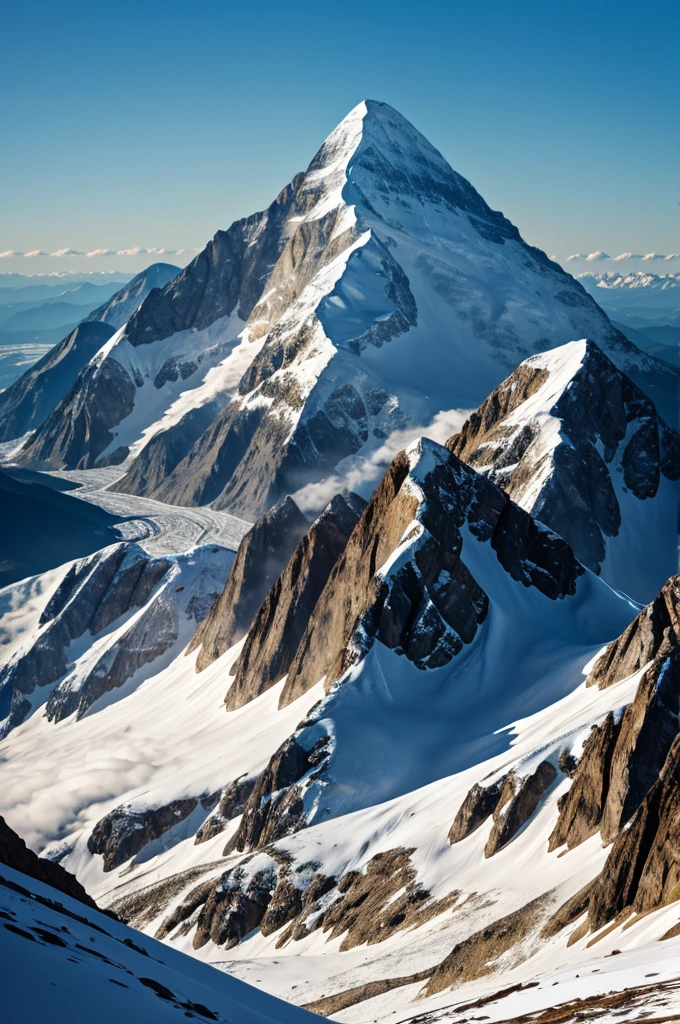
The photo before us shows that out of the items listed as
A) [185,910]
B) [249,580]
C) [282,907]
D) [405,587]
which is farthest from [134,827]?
[249,580]

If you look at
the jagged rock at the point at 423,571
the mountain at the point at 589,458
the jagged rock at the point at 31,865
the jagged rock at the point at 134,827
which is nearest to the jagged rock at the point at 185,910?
the jagged rock at the point at 134,827

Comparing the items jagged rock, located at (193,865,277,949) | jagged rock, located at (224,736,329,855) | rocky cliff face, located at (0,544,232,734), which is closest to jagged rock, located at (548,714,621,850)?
jagged rock, located at (193,865,277,949)

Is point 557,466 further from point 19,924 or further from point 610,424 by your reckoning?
point 19,924

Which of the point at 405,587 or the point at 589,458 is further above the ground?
the point at 589,458

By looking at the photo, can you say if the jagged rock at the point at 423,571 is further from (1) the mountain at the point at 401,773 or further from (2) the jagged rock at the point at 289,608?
(2) the jagged rock at the point at 289,608

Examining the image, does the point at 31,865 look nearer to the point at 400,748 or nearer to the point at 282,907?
the point at 282,907

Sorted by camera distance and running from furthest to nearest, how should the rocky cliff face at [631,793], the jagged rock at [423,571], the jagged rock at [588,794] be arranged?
the jagged rock at [423,571]
the jagged rock at [588,794]
the rocky cliff face at [631,793]

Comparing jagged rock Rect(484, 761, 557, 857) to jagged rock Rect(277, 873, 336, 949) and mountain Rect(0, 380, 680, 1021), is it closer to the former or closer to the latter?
mountain Rect(0, 380, 680, 1021)
